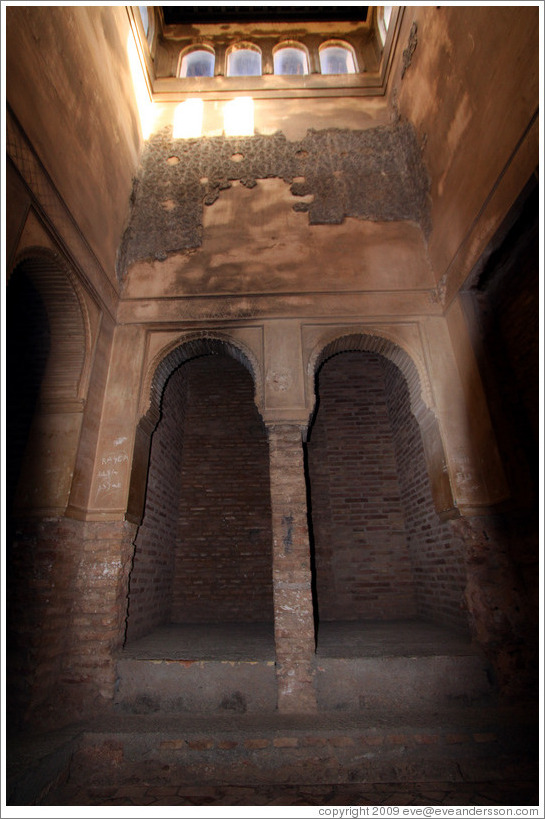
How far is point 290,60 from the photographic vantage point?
313 inches

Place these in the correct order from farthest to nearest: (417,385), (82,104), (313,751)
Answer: (417,385)
(82,104)
(313,751)

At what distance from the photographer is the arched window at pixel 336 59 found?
25.5 feet

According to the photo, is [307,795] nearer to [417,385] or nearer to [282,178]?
[417,385]

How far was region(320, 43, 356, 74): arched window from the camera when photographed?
778 centimetres

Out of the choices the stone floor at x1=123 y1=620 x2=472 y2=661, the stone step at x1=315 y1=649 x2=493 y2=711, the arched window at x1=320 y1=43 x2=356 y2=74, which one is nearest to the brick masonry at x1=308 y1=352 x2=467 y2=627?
the stone floor at x1=123 y1=620 x2=472 y2=661

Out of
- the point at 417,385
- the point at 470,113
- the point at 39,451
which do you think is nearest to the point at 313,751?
the point at 39,451

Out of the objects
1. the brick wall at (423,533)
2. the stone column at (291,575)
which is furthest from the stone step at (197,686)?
the brick wall at (423,533)

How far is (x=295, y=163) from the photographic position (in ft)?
21.0

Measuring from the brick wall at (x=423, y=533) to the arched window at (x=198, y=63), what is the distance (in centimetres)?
646

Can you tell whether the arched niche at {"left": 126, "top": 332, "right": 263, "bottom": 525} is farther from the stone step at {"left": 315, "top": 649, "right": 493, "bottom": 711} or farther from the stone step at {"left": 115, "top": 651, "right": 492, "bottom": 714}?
the stone step at {"left": 315, "top": 649, "right": 493, "bottom": 711}

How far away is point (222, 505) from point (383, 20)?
9.00 m

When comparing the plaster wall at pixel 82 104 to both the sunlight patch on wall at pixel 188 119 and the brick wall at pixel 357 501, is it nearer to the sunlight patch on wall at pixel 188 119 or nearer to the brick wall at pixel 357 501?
the sunlight patch on wall at pixel 188 119

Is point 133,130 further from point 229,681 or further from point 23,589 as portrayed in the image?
point 229,681

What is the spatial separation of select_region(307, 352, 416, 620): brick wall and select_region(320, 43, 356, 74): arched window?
17.4ft
